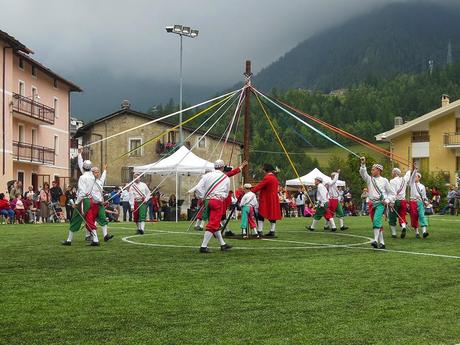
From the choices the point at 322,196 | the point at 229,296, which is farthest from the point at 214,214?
the point at 322,196

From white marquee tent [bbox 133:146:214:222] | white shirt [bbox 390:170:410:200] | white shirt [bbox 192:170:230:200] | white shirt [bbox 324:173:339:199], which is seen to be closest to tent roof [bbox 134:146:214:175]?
white marquee tent [bbox 133:146:214:222]

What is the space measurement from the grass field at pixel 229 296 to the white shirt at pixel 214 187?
1188mm

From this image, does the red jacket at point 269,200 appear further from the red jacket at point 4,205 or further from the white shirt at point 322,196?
the red jacket at point 4,205

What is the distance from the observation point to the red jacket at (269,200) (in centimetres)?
1727

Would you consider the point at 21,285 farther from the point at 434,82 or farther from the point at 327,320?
the point at 434,82

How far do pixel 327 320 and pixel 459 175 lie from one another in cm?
4547

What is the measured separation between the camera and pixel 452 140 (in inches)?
2051

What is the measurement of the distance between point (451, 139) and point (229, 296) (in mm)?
47694

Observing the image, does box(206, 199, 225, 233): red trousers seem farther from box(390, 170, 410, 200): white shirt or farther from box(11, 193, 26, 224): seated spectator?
box(11, 193, 26, 224): seated spectator

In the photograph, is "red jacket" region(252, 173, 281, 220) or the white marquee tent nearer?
"red jacket" region(252, 173, 281, 220)

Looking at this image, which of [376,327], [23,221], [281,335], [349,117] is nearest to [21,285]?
[281,335]

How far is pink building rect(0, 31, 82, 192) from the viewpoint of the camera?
39.8 meters

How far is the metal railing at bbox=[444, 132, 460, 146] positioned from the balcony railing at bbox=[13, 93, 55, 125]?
30803mm

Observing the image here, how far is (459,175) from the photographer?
49.2 metres
